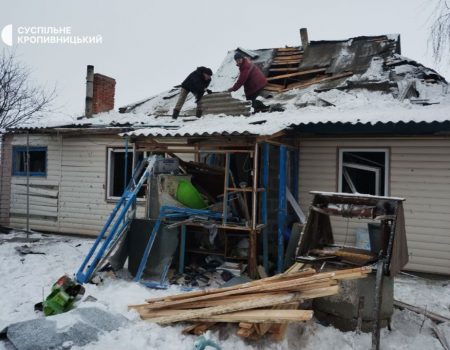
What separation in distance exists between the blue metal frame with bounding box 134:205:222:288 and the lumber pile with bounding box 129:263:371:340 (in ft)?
5.27

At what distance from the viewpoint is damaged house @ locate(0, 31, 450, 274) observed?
24.1 feet

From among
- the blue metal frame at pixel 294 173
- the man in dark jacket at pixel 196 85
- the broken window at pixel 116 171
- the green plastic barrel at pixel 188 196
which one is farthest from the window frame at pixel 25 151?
the blue metal frame at pixel 294 173

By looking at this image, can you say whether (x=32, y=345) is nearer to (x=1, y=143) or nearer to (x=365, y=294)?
(x=365, y=294)

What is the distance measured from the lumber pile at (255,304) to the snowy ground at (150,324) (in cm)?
14

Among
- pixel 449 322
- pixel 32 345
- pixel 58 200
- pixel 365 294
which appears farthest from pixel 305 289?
pixel 58 200

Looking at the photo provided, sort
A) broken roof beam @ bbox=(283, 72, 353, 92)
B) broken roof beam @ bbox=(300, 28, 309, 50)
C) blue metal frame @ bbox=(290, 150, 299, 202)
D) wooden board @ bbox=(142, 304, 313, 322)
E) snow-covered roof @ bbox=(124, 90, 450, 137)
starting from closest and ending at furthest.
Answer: wooden board @ bbox=(142, 304, 313, 322) → snow-covered roof @ bbox=(124, 90, 450, 137) → blue metal frame @ bbox=(290, 150, 299, 202) → broken roof beam @ bbox=(283, 72, 353, 92) → broken roof beam @ bbox=(300, 28, 309, 50)

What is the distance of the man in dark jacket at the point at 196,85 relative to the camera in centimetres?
1050

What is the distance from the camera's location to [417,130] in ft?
24.8

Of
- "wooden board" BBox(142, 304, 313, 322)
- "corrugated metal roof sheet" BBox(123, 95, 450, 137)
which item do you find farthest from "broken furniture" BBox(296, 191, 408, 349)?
"corrugated metal roof sheet" BBox(123, 95, 450, 137)

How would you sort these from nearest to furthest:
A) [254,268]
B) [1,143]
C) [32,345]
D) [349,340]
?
[32,345]
[349,340]
[254,268]
[1,143]

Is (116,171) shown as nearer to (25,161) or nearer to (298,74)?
(25,161)

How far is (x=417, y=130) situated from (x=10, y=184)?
1073cm

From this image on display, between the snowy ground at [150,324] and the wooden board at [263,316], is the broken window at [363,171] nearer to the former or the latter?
the snowy ground at [150,324]

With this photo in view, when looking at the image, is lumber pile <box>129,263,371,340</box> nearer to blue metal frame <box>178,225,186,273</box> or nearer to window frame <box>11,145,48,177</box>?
blue metal frame <box>178,225,186,273</box>
